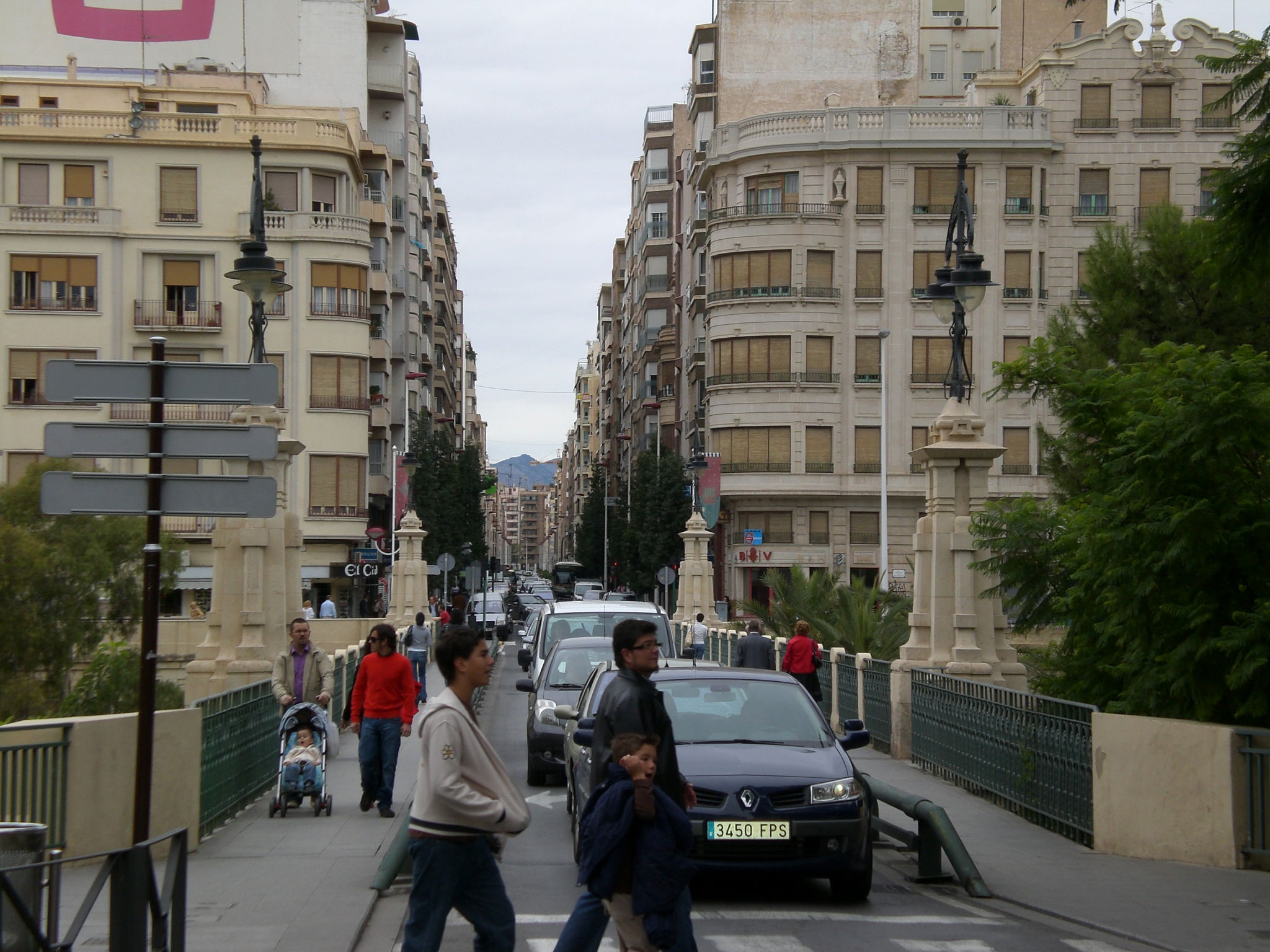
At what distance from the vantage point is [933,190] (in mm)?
58438

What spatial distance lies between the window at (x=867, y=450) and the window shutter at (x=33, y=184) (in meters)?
29.5

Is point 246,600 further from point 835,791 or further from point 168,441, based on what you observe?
point 168,441

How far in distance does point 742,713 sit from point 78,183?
47.4 metres

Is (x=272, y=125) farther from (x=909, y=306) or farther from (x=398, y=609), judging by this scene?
(x=909, y=306)

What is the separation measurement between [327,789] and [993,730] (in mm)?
6143

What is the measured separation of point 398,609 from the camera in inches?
1756

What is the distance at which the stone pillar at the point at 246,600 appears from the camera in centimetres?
1838

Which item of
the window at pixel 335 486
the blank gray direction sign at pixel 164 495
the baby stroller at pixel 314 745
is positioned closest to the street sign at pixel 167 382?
the blank gray direction sign at pixel 164 495

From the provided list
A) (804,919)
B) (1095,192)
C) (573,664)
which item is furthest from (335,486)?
(804,919)

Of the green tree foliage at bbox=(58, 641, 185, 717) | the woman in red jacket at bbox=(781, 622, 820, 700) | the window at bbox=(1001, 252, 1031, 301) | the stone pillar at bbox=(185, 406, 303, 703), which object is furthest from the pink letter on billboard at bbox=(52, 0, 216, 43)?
the woman in red jacket at bbox=(781, 622, 820, 700)

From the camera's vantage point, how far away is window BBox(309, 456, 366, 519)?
54.0 metres

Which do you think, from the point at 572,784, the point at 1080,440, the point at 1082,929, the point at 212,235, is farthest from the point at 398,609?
the point at 1082,929

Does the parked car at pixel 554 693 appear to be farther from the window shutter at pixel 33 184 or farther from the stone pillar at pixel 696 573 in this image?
the window shutter at pixel 33 184

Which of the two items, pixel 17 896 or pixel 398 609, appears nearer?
pixel 17 896
